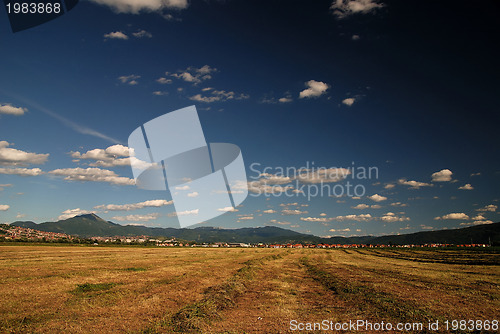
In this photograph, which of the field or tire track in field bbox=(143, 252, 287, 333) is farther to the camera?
the field

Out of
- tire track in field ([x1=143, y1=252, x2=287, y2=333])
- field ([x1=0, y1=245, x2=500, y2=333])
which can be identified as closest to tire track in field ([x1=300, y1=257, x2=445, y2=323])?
field ([x1=0, y1=245, x2=500, y2=333])

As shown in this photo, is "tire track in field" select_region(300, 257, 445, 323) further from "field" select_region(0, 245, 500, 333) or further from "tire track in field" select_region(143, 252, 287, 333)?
"tire track in field" select_region(143, 252, 287, 333)

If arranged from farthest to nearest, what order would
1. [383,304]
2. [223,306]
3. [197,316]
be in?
[223,306], [383,304], [197,316]

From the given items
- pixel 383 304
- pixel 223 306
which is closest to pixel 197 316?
pixel 223 306

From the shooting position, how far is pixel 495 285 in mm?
18344

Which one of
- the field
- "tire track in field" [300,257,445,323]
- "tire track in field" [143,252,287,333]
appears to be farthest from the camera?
"tire track in field" [300,257,445,323]

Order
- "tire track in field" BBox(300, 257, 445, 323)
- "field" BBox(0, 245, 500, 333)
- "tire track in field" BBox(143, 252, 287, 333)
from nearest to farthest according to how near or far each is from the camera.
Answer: "tire track in field" BBox(143, 252, 287, 333) → "field" BBox(0, 245, 500, 333) → "tire track in field" BBox(300, 257, 445, 323)

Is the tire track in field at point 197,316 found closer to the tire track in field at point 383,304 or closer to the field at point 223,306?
the field at point 223,306

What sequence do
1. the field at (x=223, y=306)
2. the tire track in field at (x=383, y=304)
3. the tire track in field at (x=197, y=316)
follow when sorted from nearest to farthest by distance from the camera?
the tire track in field at (x=197, y=316) < the field at (x=223, y=306) < the tire track in field at (x=383, y=304)

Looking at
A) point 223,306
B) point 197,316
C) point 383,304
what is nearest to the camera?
point 197,316

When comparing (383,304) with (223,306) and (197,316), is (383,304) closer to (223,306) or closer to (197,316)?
(223,306)

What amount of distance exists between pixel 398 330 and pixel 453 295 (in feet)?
27.4

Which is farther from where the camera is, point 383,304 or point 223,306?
point 223,306

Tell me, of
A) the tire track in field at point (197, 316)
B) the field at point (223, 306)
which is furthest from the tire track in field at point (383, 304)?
the tire track in field at point (197, 316)
